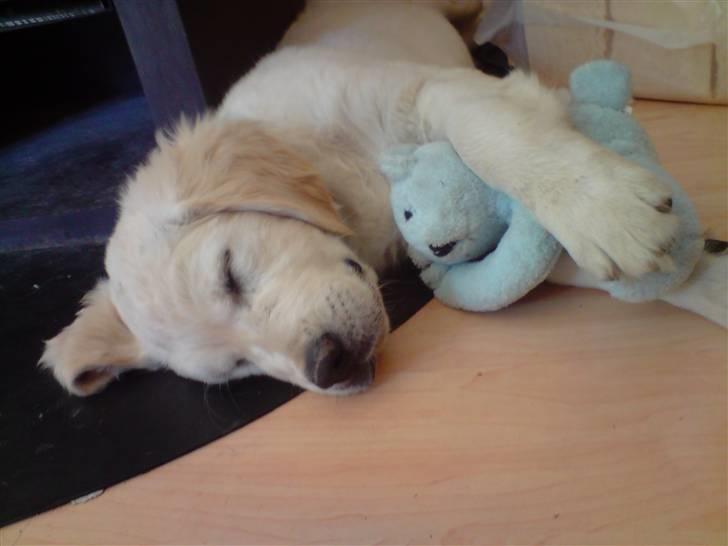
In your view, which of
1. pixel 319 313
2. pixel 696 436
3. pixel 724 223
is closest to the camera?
pixel 696 436

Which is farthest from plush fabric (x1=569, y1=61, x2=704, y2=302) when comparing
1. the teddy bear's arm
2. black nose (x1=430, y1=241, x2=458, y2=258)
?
black nose (x1=430, y1=241, x2=458, y2=258)

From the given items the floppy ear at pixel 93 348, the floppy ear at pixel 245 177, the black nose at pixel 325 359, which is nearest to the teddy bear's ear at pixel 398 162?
the floppy ear at pixel 245 177

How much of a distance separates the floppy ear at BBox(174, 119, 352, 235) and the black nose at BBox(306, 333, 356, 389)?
0.25 metres

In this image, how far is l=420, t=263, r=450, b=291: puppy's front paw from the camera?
1327 millimetres

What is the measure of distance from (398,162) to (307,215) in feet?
0.71

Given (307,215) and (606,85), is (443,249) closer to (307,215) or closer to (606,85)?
(307,215)

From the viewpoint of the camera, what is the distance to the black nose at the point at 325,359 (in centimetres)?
105

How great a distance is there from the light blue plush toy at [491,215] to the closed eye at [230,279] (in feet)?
1.07

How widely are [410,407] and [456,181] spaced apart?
410 mm

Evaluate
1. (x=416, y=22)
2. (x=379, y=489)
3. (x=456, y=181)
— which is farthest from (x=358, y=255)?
(x=416, y=22)

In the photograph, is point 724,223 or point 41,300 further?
point 41,300

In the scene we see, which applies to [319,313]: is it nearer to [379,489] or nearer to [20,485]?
[379,489]

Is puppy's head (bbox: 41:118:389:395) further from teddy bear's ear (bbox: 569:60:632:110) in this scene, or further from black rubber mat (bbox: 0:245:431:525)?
teddy bear's ear (bbox: 569:60:632:110)

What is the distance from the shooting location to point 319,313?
1070mm
